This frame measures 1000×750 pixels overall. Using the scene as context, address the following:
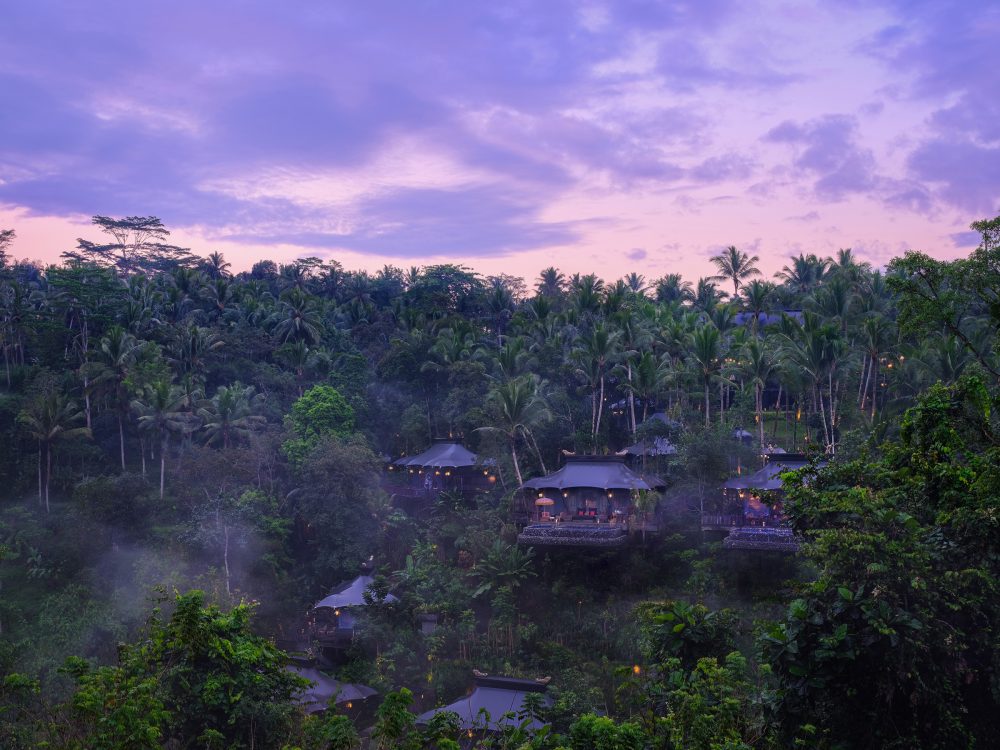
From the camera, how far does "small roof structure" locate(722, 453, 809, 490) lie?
1224 inches

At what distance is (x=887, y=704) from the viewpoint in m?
8.96

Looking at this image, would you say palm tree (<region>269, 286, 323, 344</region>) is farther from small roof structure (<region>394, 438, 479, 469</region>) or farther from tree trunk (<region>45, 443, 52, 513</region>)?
tree trunk (<region>45, 443, 52, 513</region>)

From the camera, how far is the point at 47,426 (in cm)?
4062

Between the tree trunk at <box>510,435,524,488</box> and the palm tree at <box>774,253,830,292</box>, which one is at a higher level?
the palm tree at <box>774,253,830,292</box>

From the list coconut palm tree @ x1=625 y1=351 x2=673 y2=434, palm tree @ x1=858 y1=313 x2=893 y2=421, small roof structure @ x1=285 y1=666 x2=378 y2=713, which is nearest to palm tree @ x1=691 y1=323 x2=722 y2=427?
coconut palm tree @ x1=625 y1=351 x2=673 y2=434

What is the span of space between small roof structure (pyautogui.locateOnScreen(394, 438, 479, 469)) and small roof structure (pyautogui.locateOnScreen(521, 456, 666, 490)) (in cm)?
647

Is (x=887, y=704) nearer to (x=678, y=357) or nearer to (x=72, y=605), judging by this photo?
(x=72, y=605)

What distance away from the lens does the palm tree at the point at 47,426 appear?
4038 cm

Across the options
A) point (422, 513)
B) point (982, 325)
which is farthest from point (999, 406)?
point (422, 513)

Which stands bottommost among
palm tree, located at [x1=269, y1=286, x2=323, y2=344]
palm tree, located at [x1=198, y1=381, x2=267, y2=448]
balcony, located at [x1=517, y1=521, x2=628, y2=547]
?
balcony, located at [x1=517, y1=521, x2=628, y2=547]

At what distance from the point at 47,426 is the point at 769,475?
125 ft

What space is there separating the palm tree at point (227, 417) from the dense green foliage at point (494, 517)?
25cm

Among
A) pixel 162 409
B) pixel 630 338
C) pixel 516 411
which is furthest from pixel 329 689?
pixel 630 338

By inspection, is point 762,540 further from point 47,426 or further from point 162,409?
point 47,426
